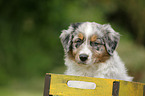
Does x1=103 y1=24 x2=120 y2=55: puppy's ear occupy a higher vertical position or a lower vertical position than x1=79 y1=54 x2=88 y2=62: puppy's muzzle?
higher

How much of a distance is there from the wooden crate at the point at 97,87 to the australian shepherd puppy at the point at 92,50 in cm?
46

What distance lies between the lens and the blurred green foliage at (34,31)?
7.58m

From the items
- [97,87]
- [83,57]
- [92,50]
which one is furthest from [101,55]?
[97,87]

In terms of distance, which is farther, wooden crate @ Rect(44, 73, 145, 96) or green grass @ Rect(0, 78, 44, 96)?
green grass @ Rect(0, 78, 44, 96)

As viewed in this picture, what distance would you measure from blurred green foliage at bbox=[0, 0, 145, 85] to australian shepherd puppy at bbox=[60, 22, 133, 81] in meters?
4.44

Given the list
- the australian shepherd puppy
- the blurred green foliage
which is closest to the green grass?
the blurred green foliage

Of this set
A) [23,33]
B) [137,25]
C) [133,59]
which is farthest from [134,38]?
[23,33]

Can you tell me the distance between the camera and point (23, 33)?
312 inches

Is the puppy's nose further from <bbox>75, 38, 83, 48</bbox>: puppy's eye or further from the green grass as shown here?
the green grass

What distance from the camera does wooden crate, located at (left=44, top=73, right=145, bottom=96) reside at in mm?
2273

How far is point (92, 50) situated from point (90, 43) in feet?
0.31

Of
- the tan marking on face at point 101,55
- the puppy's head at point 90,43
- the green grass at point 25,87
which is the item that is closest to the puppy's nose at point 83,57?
the puppy's head at point 90,43

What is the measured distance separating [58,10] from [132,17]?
3218 millimetres

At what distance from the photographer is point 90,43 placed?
2781 mm
